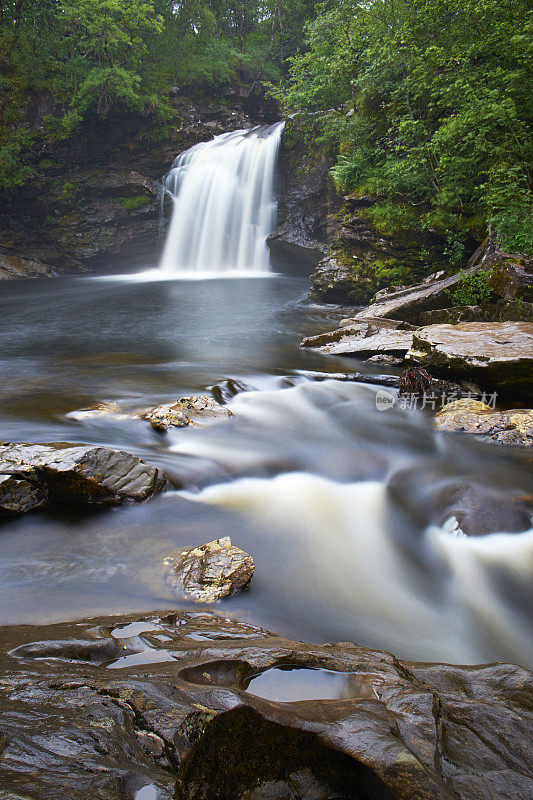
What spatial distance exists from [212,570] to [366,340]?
6518 millimetres

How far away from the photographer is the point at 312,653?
2004 mm

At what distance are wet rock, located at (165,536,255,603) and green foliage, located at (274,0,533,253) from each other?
26.8ft

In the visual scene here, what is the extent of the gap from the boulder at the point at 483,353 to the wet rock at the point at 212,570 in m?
4.47

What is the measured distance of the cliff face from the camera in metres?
22.6

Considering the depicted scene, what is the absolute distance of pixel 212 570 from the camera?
3.03 m

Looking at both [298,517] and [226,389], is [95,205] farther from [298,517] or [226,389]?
[298,517]

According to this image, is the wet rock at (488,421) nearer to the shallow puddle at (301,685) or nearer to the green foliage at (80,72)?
the shallow puddle at (301,685)

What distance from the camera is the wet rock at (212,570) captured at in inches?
115

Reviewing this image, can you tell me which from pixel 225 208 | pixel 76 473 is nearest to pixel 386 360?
pixel 76 473

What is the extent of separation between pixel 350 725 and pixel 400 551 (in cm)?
274

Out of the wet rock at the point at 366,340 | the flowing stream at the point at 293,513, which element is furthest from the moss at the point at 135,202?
the wet rock at the point at 366,340

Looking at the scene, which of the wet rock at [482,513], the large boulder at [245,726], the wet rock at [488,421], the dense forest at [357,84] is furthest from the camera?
the dense forest at [357,84]

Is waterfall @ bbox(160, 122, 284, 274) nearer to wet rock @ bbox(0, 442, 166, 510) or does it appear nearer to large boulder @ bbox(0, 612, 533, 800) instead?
wet rock @ bbox(0, 442, 166, 510)

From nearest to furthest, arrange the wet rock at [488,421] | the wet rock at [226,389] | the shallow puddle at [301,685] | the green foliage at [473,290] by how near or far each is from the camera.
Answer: the shallow puddle at [301,685], the wet rock at [488,421], the wet rock at [226,389], the green foliage at [473,290]
